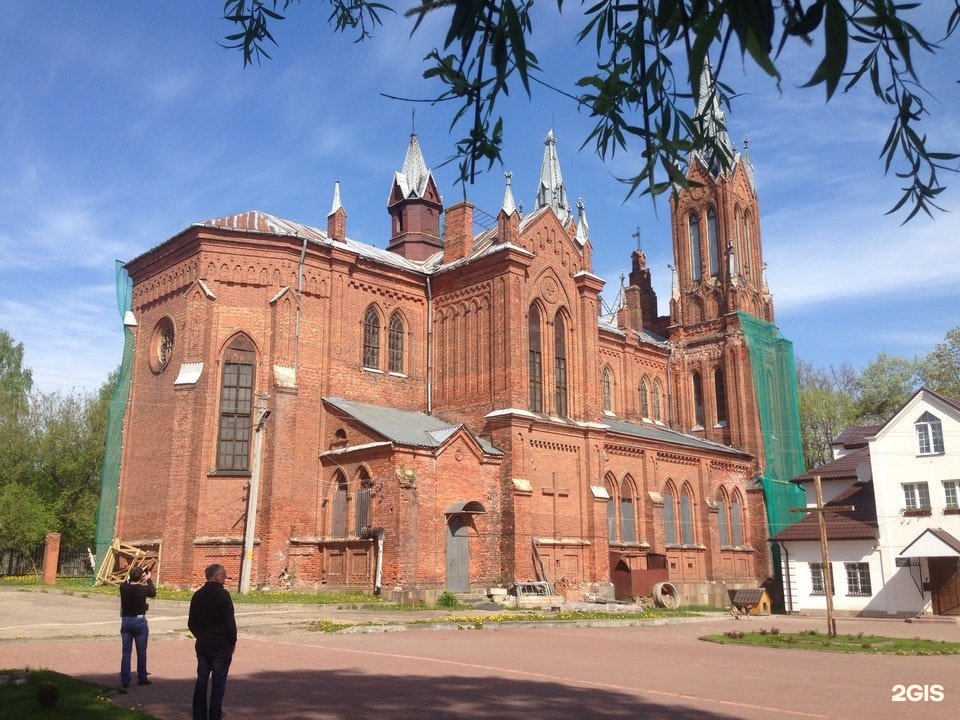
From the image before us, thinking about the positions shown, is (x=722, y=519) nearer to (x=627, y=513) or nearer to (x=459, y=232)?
(x=627, y=513)

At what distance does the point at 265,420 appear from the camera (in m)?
28.9

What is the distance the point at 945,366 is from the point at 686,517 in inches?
963

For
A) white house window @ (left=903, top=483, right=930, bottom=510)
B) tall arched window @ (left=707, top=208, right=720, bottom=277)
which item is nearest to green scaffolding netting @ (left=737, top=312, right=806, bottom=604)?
tall arched window @ (left=707, top=208, right=720, bottom=277)

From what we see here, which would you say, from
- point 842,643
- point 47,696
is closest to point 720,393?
point 842,643

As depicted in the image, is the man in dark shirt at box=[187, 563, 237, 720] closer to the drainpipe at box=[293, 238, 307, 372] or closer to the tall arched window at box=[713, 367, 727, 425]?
the drainpipe at box=[293, 238, 307, 372]

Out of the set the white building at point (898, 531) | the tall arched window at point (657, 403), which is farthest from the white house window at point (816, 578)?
the tall arched window at point (657, 403)

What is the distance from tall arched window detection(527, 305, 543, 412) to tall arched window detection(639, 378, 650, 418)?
1474 centimetres

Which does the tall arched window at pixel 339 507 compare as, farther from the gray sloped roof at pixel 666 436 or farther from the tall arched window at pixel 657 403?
the tall arched window at pixel 657 403

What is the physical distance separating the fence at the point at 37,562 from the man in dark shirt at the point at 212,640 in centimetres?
4076

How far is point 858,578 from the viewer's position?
111 ft

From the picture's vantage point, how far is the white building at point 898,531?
3172 cm

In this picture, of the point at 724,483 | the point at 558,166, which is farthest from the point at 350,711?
the point at 558,166

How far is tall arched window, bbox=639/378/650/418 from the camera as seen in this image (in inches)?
1864

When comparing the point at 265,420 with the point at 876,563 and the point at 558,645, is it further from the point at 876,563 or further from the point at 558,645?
the point at 876,563
